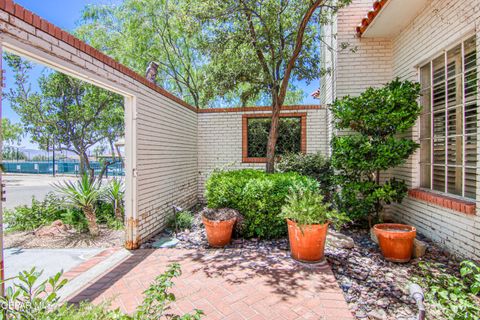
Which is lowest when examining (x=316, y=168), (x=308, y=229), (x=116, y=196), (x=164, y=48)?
(x=308, y=229)

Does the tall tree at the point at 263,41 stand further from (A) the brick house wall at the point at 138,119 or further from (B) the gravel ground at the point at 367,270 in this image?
(B) the gravel ground at the point at 367,270

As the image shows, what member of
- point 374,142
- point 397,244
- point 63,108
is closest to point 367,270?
point 397,244

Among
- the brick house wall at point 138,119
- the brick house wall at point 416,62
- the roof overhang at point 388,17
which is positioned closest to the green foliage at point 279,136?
the brick house wall at point 138,119

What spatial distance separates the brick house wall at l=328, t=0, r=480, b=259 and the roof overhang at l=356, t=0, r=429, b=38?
111 mm

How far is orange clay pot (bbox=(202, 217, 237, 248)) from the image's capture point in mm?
4109

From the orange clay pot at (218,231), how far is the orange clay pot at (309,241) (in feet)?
3.75

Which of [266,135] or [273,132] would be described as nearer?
[273,132]

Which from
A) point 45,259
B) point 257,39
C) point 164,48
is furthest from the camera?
point 164,48

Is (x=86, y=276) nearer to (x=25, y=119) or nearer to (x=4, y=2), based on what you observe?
(x=4, y=2)

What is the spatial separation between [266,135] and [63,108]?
557 centimetres

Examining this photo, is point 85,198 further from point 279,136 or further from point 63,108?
point 279,136

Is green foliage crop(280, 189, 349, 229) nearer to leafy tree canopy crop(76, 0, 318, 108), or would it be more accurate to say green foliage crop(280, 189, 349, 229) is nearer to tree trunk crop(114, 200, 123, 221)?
tree trunk crop(114, 200, 123, 221)

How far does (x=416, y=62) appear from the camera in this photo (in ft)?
Result: 14.9

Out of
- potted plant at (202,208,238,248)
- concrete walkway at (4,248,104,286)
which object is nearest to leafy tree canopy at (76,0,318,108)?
potted plant at (202,208,238,248)
